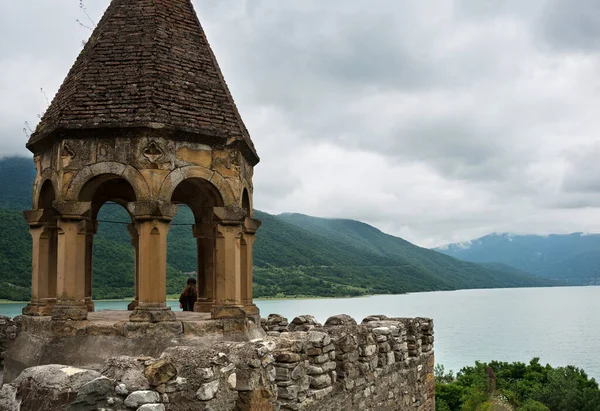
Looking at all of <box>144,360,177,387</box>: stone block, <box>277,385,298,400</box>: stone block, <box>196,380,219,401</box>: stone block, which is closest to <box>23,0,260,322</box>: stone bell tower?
<box>277,385,298,400</box>: stone block

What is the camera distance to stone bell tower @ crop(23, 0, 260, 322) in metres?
6.74

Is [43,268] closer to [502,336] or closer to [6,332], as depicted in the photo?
[6,332]

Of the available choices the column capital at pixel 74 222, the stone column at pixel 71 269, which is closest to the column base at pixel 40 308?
the stone column at pixel 71 269

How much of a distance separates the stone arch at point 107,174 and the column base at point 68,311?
1.21 meters

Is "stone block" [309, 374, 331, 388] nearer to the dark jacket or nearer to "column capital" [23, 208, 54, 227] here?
the dark jacket

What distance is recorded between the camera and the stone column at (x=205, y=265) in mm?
8438

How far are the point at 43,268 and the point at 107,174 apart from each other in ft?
5.53

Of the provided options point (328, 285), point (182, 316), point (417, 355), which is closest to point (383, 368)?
point (417, 355)

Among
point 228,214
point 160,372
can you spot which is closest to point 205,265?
point 228,214

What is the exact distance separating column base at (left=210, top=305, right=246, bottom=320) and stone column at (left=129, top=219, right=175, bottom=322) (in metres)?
0.55

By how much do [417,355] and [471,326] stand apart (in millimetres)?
54091

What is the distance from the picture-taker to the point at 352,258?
133125 mm

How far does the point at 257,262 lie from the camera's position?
8081cm

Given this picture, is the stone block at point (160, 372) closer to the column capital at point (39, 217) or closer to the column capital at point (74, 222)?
the column capital at point (74, 222)
